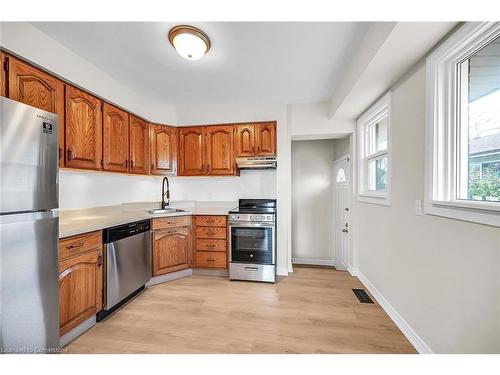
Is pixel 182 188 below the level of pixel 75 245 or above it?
above

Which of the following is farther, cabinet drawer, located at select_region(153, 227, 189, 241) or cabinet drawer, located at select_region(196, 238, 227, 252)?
cabinet drawer, located at select_region(196, 238, 227, 252)

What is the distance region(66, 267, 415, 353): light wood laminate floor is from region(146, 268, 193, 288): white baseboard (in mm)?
92

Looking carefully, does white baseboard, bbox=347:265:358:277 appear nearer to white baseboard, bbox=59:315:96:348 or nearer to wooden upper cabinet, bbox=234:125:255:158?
wooden upper cabinet, bbox=234:125:255:158

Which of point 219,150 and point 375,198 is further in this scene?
point 219,150

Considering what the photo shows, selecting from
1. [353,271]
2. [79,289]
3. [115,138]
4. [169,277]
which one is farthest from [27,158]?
[353,271]

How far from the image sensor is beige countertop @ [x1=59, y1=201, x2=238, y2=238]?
5.82 feet

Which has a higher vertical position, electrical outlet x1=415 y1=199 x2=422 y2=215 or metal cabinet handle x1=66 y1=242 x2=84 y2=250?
electrical outlet x1=415 y1=199 x2=422 y2=215

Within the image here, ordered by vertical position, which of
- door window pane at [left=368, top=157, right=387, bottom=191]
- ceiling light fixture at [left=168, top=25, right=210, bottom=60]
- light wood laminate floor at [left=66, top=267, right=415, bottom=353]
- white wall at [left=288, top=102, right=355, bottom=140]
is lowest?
light wood laminate floor at [left=66, top=267, right=415, bottom=353]

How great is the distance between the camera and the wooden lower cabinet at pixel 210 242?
2914 millimetres

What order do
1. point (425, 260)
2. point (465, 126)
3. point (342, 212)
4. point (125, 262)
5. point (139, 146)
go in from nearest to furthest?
point (465, 126) < point (425, 260) < point (125, 262) < point (139, 146) < point (342, 212)

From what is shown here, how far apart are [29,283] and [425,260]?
2.68 meters

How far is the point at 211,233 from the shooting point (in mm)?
2936

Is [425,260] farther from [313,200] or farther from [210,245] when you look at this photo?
[313,200]

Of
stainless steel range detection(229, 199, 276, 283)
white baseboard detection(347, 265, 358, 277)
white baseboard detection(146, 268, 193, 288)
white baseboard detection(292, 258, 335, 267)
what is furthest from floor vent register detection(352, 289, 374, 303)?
white baseboard detection(146, 268, 193, 288)
